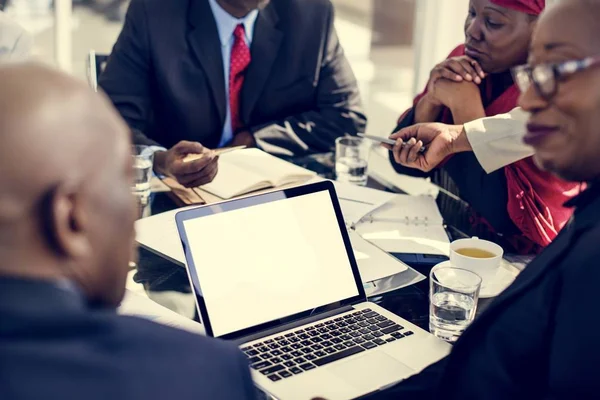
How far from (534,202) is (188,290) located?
2.54 ft

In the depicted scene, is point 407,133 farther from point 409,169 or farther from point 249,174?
point 249,174

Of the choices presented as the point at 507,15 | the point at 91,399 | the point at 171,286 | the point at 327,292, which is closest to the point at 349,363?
the point at 327,292

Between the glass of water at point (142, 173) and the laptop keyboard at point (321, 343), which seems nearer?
the laptop keyboard at point (321, 343)

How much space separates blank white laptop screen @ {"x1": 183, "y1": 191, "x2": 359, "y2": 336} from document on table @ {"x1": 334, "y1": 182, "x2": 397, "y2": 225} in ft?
1.04

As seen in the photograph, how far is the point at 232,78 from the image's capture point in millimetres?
2264

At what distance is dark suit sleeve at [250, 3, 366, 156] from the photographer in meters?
2.16

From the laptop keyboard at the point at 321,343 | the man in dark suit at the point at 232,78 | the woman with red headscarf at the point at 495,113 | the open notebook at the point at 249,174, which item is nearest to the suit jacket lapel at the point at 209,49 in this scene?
the man in dark suit at the point at 232,78

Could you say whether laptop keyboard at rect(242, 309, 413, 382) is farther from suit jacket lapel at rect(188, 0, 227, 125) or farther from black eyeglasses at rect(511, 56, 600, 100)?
suit jacket lapel at rect(188, 0, 227, 125)

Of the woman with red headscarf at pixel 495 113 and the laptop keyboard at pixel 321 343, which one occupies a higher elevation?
the woman with red headscarf at pixel 495 113

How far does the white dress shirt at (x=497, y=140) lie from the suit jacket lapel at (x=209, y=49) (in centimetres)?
81

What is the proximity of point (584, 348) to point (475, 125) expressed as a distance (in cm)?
95

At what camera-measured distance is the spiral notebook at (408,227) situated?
1555mm

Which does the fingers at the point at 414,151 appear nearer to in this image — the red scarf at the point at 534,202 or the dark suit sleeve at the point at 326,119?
the red scarf at the point at 534,202

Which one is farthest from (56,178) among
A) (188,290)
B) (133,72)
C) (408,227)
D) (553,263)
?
(133,72)
